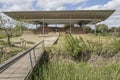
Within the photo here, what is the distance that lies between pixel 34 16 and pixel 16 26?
16.9m

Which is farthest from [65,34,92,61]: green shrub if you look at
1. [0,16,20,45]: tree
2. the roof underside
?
the roof underside

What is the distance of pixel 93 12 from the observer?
28.7 meters

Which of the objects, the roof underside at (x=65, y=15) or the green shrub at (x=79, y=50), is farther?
the roof underside at (x=65, y=15)

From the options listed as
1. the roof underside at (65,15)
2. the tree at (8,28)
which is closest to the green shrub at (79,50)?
the tree at (8,28)

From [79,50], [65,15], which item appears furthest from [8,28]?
[65,15]

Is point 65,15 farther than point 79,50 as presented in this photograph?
Yes

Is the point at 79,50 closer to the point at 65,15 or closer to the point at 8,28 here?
the point at 8,28

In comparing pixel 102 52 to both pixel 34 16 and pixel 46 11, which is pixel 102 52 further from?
pixel 34 16

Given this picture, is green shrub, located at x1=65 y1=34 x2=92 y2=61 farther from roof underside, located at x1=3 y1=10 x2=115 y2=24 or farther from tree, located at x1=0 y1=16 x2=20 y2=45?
roof underside, located at x1=3 y1=10 x2=115 y2=24

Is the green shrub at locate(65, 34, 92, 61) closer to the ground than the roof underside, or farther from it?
closer to the ground

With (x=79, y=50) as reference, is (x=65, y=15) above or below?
above

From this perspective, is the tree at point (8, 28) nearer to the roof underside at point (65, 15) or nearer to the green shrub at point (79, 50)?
the green shrub at point (79, 50)

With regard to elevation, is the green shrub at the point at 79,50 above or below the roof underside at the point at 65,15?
below

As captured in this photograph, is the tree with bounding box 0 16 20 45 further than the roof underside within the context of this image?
No
